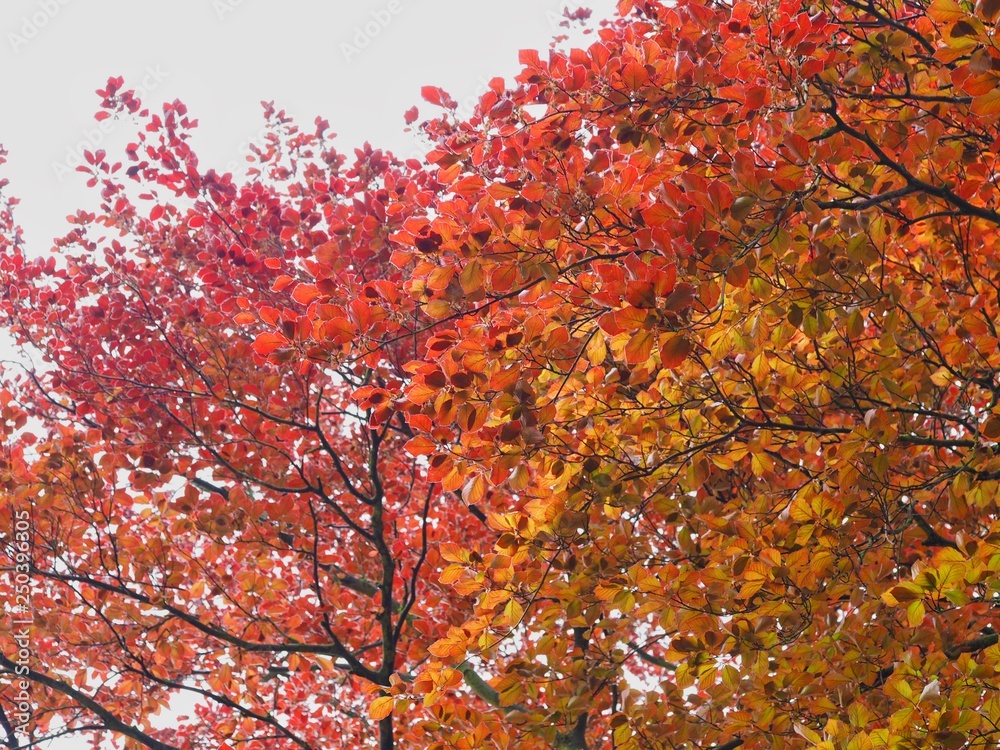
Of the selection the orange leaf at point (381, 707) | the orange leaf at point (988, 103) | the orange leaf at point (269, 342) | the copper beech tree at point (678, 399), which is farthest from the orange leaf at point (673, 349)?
the orange leaf at point (381, 707)

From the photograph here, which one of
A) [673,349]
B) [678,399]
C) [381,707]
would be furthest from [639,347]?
[381,707]

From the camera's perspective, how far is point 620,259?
2807 millimetres

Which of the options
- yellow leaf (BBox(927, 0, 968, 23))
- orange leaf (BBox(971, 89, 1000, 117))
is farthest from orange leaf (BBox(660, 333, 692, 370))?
yellow leaf (BBox(927, 0, 968, 23))

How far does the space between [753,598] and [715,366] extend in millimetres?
994

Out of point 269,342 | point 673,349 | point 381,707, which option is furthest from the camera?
point 381,707

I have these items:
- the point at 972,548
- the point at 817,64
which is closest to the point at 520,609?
the point at 972,548

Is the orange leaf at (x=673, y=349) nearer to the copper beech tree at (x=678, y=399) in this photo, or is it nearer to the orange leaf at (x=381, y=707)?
the copper beech tree at (x=678, y=399)

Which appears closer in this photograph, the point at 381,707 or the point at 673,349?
the point at 673,349

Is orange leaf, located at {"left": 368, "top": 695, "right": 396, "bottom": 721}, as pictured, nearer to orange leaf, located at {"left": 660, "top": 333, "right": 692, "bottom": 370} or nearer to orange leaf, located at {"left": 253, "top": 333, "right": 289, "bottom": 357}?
orange leaf, located at {"left": 253, "top": 333, "right": 289, "bottom": 357}

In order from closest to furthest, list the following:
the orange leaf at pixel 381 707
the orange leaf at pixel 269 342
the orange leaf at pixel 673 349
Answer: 1. the orange leaf at pixel 673 349
2. the orange leaf at pixel 269 342
3. the orange leaf at pixel 381 707

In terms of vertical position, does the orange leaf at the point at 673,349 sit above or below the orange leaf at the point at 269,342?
below

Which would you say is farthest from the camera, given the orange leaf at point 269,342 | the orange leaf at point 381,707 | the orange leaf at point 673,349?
the orange leaf at point 381,707

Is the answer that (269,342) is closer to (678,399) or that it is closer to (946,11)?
(678,399)

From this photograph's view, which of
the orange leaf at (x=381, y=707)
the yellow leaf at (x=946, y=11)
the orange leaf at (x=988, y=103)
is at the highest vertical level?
the yellow leaf at (x=946, y=11)
